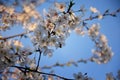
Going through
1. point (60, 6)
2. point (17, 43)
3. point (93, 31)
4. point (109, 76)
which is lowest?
point (109, 76)

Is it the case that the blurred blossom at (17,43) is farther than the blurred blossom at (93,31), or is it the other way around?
the blurred blossom at (93,31)

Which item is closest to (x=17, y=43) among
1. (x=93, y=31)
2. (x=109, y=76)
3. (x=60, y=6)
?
(x=60, y=6)

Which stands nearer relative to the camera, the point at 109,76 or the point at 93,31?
the point at 109,76

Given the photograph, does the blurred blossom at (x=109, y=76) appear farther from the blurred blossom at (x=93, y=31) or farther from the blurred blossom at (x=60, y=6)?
the blurred blossom at (x=60, y=6)

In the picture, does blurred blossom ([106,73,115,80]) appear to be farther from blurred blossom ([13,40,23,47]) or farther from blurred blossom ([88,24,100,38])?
blurred blossom ([13,40,23,47])

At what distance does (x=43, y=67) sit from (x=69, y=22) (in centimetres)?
228

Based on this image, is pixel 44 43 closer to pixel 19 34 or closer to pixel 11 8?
pixel 19 34

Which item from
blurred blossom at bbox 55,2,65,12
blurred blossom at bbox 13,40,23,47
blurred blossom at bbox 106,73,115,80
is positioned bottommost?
blurred blossom at bbox 106,73,115,80

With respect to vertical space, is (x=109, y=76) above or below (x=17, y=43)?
below

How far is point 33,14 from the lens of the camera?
15.3 feet

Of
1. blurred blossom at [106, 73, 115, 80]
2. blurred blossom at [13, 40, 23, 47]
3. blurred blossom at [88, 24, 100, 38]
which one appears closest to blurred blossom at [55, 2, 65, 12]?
blurred blossom at [13, 40, 23, 47]

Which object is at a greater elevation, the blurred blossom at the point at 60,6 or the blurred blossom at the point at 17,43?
the blurred blossom at the point at 60,6

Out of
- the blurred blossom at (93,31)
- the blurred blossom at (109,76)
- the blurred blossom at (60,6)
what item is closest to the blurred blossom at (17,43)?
the blurred blossom at (60,6)

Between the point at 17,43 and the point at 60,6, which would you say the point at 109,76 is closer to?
the point at 60,6
